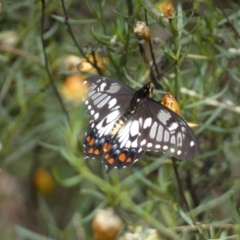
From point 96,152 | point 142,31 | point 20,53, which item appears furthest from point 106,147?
point 20,53

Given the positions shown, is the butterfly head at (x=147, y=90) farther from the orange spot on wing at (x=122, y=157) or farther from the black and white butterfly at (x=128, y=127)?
the orange spot on wing at (x=122, y=157)

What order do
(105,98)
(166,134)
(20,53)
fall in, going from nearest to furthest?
(166,134)
(105,98)
(20,53)

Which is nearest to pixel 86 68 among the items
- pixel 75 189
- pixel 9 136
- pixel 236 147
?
pixel 9 136

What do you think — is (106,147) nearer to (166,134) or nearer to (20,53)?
(166,134)

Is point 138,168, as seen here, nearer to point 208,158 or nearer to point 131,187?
point 131,187

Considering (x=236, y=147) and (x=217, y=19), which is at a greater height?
(x=217, y=19)

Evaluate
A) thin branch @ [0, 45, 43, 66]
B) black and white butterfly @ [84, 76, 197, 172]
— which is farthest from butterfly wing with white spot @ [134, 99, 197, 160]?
thin branch @ [0, 45, 43, 66]
